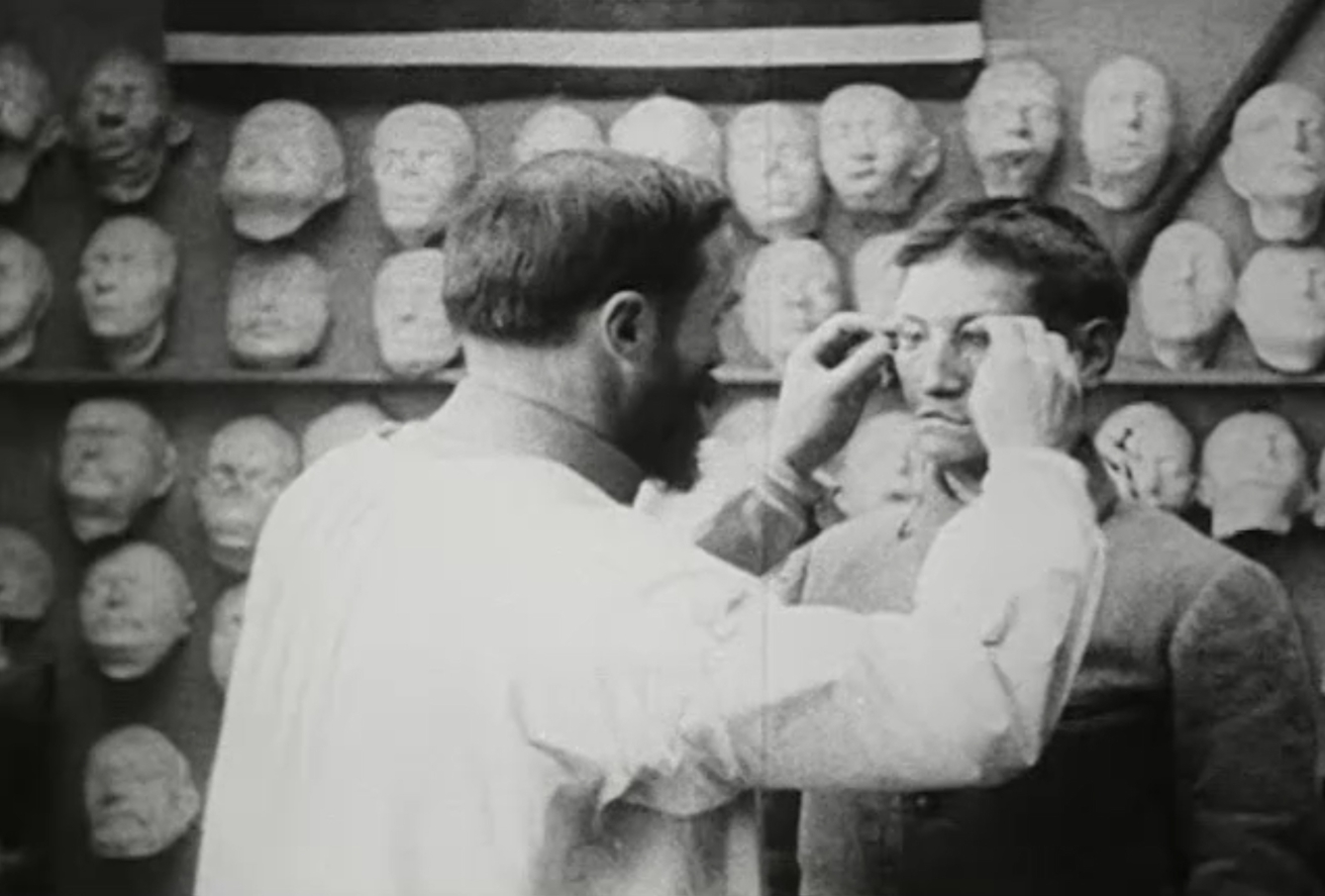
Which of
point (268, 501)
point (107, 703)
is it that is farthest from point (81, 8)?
point (107, 703)

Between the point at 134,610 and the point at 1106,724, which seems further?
the point at 134,610

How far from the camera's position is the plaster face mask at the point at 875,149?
1615 millimetres

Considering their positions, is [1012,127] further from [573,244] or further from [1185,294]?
[573,244]

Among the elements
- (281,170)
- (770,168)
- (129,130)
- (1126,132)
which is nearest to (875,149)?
(770,168)

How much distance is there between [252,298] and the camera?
1.65m

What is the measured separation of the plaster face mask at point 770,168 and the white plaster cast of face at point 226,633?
49 cm

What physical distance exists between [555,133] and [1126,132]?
0.44m

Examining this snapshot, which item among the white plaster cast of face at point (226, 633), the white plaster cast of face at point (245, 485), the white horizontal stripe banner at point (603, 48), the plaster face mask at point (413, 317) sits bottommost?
the white plaster cast of face at point (226, 633)

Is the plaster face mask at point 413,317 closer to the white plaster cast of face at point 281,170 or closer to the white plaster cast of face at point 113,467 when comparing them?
the white plaster cast of face at point 281,170

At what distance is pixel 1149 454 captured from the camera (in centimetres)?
157

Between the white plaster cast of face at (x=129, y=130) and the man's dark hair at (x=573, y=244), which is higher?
the white plaster cast of face at (x=129, y=130)

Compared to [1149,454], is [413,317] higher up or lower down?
higher up

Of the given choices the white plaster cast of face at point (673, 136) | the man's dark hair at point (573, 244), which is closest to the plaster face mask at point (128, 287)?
the man's dark hair at point (573, 244)

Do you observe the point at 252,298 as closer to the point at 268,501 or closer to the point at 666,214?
the point at 268,501
